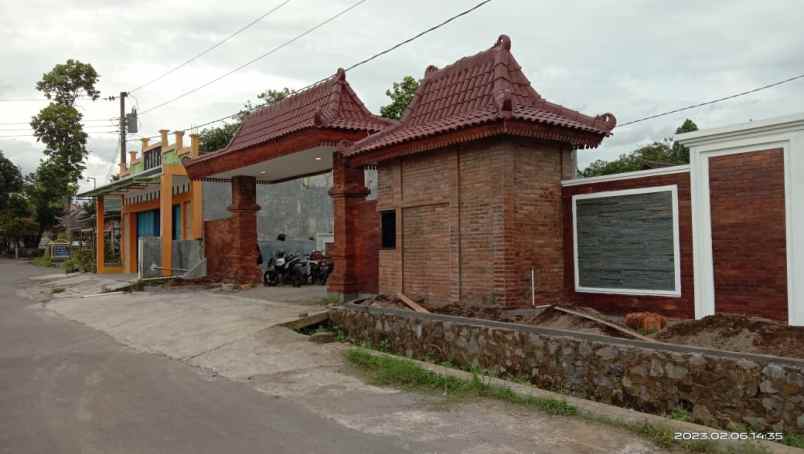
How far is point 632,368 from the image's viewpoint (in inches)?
261

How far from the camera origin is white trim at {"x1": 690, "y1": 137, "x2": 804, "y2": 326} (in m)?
7.77

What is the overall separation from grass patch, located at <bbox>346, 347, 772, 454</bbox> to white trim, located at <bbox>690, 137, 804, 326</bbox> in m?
2.91

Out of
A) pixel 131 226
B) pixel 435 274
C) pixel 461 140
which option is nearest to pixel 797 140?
pixel 461 140

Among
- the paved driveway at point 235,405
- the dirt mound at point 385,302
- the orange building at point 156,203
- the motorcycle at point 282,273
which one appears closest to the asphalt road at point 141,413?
the paved driveway at point 235,405

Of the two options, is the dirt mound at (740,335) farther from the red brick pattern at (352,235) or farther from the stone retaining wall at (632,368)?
the red brick pattern at (352,235)

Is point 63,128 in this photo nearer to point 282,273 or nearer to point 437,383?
point 282,273

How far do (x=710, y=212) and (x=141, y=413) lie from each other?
747 centimetres

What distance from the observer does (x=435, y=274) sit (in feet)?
36.3

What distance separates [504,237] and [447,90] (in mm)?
3348

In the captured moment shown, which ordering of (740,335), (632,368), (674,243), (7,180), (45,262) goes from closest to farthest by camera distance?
(632,368)
(740,335)
(674,243)
(45,262)
(7,180)

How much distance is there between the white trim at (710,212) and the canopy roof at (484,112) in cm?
207

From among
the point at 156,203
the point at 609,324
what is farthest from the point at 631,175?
the point at 156,203

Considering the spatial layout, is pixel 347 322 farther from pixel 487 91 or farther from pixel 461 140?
pixel 487 91

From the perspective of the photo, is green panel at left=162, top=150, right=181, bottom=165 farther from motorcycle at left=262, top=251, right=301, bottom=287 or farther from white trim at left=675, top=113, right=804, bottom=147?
white trim at left=675, top=113, right=804, bottom=147
